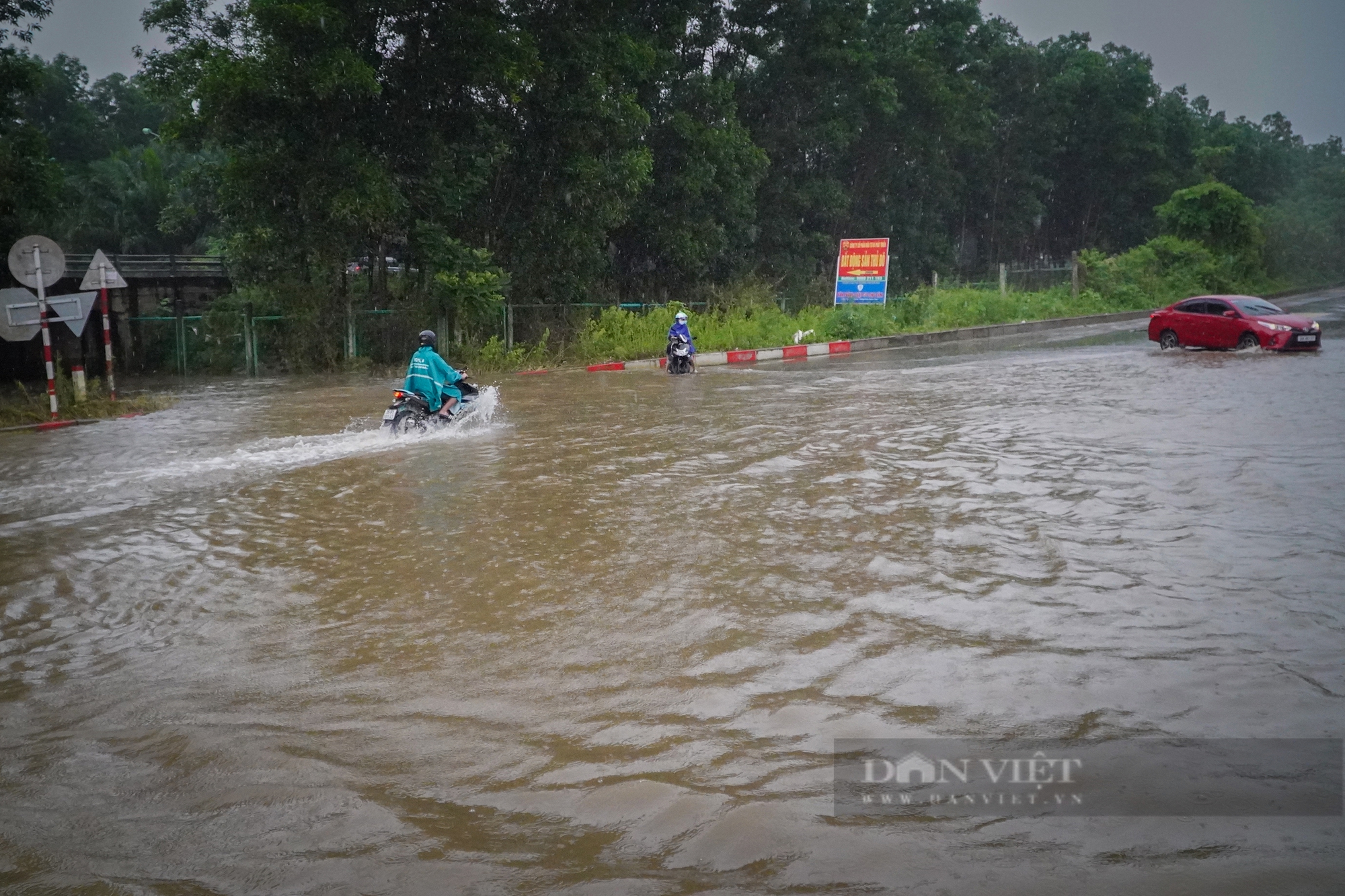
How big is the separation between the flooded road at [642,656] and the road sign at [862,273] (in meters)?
21.3

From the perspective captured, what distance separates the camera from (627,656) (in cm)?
539

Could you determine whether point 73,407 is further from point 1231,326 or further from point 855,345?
point 1231,326

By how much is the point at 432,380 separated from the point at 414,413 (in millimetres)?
529

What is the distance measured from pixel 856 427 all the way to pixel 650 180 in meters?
19.6

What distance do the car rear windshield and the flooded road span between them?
508 inches

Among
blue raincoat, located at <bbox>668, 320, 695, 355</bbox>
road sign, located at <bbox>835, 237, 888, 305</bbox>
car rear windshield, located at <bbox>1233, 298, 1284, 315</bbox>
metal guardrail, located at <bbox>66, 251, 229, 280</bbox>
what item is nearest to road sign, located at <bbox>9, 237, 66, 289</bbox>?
blue raincoat, located at <bbox>668, 320, 695, 355</bbox>

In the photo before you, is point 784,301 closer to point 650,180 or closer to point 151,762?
point 650,180

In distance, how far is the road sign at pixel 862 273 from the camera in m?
32.5

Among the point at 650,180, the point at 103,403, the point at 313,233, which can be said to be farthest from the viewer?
the point at 650,180

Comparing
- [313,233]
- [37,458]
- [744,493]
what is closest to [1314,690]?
[744,493]

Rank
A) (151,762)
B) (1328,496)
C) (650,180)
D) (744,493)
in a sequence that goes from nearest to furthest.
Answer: (151,762)
(1328,496)
(744,493)
(650,180)

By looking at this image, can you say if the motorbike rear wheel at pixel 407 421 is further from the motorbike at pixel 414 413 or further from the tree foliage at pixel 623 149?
the tree foliage at pixel 623 149

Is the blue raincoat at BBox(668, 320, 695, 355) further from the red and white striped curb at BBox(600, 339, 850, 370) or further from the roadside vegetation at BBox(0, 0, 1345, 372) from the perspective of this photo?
the roadside vegetation at BBox(0, 0, 1345, 372)

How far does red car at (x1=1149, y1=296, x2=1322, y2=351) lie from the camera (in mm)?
22312
